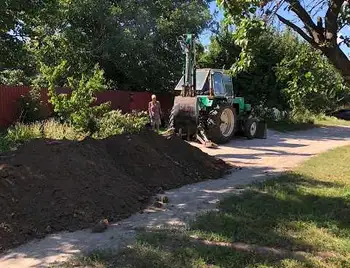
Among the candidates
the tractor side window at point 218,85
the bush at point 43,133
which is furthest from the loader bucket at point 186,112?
the bush at point 43,133

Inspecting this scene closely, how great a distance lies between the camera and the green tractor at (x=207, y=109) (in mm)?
17125

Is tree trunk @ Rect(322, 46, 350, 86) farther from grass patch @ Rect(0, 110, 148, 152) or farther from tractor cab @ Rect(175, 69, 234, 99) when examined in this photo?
tractor cab @ Rect(175, 69, 234, 99)

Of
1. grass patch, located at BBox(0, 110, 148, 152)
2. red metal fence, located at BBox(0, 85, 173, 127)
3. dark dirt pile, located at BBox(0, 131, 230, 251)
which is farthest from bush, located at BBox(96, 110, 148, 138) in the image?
red metal fence, located at BBox(0, 85, 173, 127)

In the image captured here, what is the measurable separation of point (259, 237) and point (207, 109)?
13.0 m

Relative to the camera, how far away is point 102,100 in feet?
75.3

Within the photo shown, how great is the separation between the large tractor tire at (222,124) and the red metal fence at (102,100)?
595cm

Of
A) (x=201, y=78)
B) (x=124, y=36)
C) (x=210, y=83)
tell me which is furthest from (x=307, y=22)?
(x=124, y=36)

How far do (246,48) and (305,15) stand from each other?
3.93 feet

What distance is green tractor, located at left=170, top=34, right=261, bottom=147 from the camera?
1712cm

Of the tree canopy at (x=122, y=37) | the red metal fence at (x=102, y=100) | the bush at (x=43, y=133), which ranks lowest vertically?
the bush at (x=43, y=133)

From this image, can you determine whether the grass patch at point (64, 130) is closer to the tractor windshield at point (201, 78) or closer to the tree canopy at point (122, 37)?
the tractor windshield at point (201, 78)

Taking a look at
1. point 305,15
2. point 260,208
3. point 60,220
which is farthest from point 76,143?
point 305,15

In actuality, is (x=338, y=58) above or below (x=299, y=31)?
below

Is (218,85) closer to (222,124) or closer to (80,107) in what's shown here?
(222,124)
